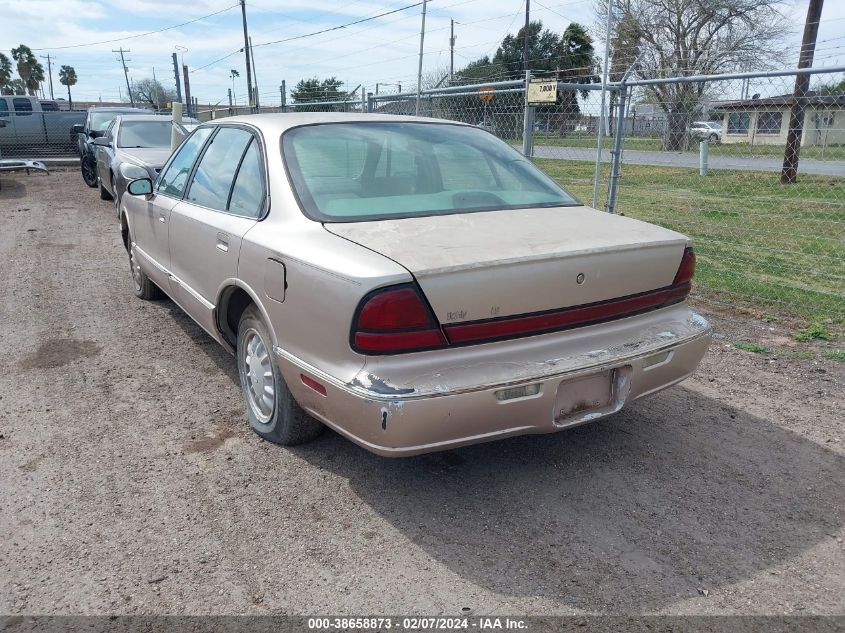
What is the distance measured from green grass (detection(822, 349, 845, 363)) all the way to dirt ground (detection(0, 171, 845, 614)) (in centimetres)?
16

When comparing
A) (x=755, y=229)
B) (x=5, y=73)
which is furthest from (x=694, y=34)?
(x=5, y=73)

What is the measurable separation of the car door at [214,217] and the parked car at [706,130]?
18.1ft

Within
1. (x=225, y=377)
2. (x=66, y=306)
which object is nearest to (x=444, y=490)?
(x=225, y=377)

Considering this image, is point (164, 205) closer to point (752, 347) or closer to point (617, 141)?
point (752, 347)

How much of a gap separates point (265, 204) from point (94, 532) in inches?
64.8

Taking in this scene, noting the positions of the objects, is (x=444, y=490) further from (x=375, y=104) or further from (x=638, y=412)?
(x=375, y=104)

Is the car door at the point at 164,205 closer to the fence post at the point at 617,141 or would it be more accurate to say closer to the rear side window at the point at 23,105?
the fence post at the point at 617,141

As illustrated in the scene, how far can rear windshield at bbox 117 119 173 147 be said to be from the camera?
1075 cm

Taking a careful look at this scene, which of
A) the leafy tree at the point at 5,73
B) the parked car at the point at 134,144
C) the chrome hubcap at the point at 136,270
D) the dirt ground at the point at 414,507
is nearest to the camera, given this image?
the dirt ground at the point at 414,507

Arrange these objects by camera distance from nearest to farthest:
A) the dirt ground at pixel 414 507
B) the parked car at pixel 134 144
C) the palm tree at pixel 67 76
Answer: the dirt ground at pixel 414 507, the parked car at pixel 134 144, the palm tree at pixel 67 76

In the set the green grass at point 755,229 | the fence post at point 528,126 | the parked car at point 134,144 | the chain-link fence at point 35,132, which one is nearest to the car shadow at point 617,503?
the green grass at point 755,229

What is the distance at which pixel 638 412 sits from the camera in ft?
13.3

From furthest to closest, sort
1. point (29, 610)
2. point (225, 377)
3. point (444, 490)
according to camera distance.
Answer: point (225, 377)
point (444, 490)
point (29, 610)

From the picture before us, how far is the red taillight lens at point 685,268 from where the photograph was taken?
3.40m
